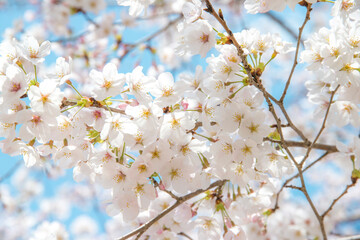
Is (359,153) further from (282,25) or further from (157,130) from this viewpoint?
(282,25)

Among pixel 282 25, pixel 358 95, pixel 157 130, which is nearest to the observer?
pixel 157 130

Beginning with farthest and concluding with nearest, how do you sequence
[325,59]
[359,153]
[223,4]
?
[223,4]
[359,153]
[325,59]

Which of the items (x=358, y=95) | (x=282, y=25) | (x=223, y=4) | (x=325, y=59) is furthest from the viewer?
(x=223, y=4)

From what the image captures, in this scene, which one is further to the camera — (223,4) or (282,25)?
(223,4)

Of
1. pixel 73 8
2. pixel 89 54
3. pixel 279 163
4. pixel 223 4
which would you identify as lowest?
pixel 279 163

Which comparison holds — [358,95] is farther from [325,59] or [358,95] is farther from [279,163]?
[279,163]

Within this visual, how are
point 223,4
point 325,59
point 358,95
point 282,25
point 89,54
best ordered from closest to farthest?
point 325,59 < point 358,95 < point 282,25 < point 89,54 < point 223,4

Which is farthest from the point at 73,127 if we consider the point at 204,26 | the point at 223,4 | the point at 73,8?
the point at 223,4

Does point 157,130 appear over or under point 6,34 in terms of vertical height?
under

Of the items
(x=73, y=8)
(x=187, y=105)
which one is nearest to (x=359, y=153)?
(x=187, y=105)
